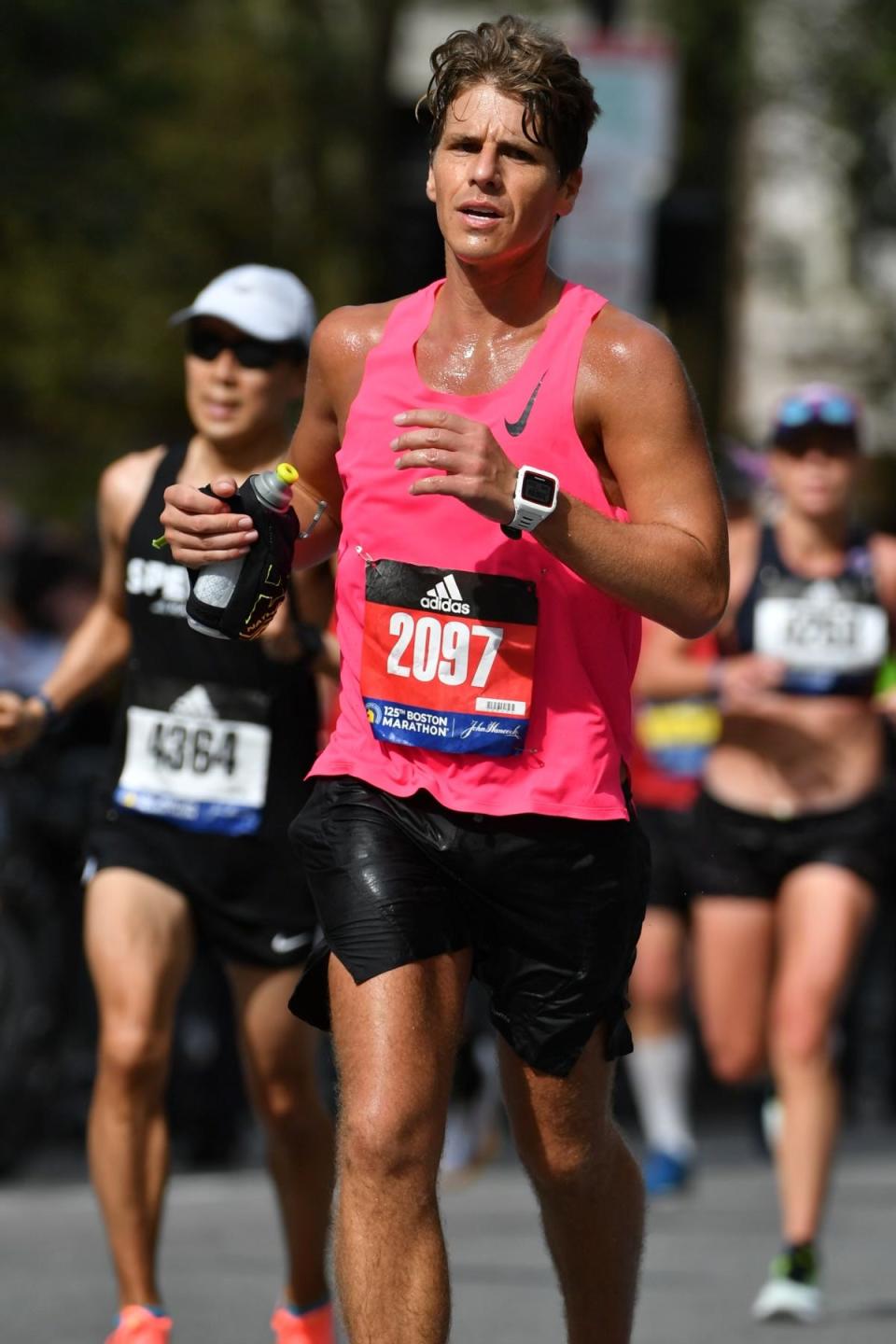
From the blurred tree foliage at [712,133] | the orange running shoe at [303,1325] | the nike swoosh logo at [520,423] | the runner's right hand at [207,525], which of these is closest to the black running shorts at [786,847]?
the orange running shoe at [303,1325]

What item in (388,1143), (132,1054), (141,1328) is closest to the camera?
(388,1143)

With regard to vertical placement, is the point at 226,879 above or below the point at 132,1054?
above

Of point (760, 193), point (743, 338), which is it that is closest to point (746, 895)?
point (760, 193)

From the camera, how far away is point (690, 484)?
4527 mm

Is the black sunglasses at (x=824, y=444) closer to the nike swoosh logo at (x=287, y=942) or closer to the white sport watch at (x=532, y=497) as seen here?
the nike swoosh logo at (x=287, y=942)

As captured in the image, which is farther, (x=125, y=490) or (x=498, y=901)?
(x=125, y=490)

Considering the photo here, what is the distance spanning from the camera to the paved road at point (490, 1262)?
6688 millimetres

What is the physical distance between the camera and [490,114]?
4.54 m

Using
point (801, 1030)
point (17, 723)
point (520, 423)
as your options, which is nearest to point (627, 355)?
point (520, 423)

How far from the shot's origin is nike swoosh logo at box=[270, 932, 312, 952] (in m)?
6.05

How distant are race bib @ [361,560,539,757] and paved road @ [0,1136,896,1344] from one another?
2.41 meters

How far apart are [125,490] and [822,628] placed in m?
2.26

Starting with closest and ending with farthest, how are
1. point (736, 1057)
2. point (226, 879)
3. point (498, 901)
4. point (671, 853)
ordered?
point (498, 901) → point (226, 879) → point (736, 1057) → point (671, 853)

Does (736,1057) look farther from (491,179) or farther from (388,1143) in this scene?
(491,179)
